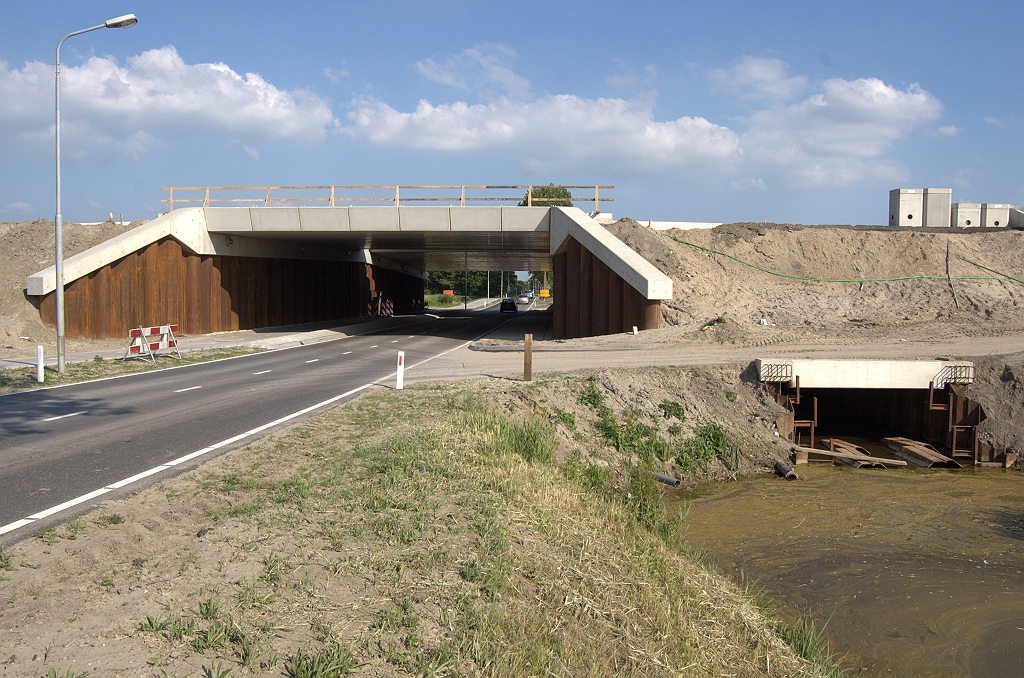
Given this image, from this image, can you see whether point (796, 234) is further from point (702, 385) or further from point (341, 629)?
point (341, 629)

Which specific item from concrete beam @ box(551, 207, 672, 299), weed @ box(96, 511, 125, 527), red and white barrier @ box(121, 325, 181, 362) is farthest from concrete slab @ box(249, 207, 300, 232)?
weed @ box(96, 511, 125, 527)

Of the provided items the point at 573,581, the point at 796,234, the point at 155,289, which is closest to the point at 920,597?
the point at 573,581

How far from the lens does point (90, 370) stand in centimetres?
1855

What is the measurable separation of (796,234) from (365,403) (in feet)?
81.0

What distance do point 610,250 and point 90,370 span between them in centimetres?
1560

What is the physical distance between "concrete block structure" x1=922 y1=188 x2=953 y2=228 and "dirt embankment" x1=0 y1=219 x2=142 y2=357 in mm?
36522

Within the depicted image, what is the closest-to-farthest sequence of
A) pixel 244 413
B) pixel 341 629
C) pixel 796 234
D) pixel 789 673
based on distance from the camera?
pixel 341 629, pixel 789 673, pixel 244 413, pixel 796 234

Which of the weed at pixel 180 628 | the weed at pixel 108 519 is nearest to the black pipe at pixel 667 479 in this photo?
the weed at pixel 108 519

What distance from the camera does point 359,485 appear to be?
7.74 meters

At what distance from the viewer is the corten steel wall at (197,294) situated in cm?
2642

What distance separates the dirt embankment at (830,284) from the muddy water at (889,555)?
7197 millimetres

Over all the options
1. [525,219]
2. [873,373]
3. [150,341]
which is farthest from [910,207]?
[150,341]

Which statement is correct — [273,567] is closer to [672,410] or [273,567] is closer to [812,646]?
[812,646]

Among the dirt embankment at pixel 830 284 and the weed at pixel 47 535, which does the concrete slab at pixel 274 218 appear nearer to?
the dirt embankment at pixel 830 284
